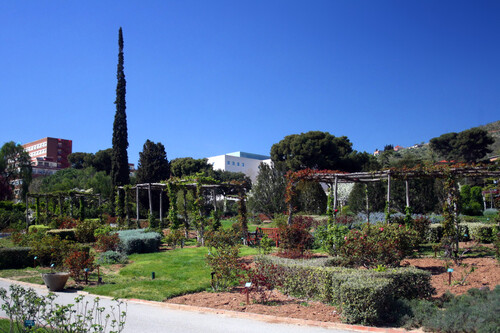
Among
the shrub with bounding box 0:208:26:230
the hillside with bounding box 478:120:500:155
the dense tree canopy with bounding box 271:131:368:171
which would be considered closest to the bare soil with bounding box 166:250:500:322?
the shrub with bounding box 0:208:26:230

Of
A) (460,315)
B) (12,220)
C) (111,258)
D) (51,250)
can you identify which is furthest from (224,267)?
(12,220)

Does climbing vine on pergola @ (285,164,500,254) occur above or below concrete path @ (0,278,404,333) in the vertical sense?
above

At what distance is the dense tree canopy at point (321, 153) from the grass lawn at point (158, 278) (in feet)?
101

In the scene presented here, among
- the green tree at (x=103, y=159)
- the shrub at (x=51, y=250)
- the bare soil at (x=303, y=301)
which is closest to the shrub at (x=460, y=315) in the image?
the bare soil at (x=303, y=301)

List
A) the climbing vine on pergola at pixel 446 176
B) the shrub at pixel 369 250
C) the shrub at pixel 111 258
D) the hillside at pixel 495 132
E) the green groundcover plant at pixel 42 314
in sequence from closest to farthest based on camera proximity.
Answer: the green groundcover plant at pixel 42 314
the shrub at pixel 369 250
the climbing vine on pergola at pixel 446 176
the shrub at pixel 111 258
the hillside at pixel 495 132

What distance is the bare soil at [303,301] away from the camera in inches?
272

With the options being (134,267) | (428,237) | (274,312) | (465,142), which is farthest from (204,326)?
(465,142)

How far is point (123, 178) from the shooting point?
33750 mm

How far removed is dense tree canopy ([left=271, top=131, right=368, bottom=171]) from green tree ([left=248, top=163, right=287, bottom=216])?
12820mm

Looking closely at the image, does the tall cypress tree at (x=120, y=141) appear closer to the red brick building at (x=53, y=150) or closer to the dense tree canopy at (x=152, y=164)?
the dense tree canopy at (x=152, y=164)

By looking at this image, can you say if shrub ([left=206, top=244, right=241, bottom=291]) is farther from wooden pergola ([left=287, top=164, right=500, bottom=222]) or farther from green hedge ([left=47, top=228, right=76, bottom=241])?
green hedge ([left=47, top=228, right=76, bottom=241])

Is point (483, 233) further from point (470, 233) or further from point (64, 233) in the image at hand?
point (64, 233)

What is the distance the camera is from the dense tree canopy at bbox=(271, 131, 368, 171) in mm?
44094

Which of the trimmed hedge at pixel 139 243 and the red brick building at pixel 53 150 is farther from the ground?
the red brick building at pixel 53 150
